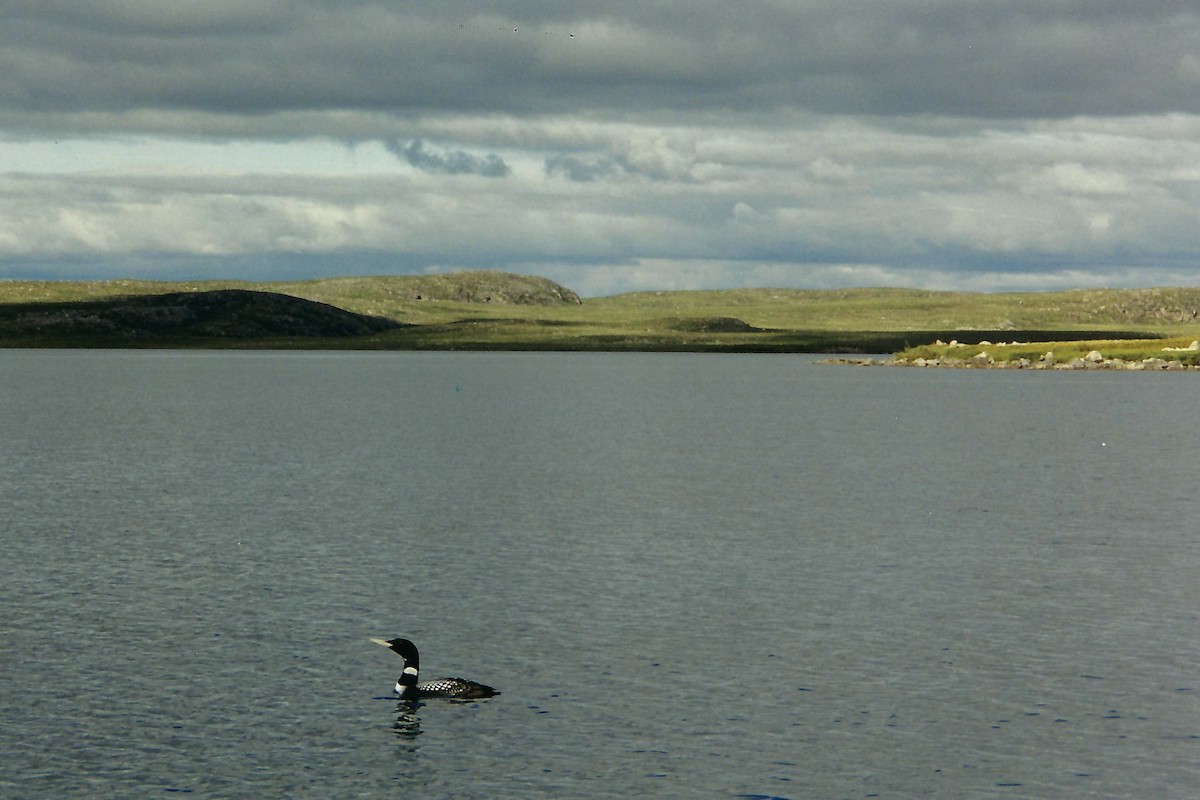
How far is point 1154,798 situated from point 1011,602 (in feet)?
41.5

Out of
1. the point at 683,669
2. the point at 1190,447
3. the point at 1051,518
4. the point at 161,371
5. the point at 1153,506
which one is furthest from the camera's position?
the point at 161,371

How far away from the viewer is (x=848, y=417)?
10019 centimetres

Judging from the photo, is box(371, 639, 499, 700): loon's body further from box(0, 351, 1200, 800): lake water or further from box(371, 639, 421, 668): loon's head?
box(0, 351, 1200, 800): lake water

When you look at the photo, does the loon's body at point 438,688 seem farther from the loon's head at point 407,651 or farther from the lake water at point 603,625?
the lake water at point 603,625

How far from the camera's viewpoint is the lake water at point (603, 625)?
65.7ft

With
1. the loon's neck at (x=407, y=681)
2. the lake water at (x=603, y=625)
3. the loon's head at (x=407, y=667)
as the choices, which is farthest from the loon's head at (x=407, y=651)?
the lake water at (x=603, y=625)

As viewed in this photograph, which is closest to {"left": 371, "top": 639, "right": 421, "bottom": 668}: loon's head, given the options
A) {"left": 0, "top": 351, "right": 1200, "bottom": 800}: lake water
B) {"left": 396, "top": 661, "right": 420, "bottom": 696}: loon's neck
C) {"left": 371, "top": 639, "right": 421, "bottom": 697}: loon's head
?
{"left": 371, "top": 639, "right": 421, "bottom": 697}: loon's head

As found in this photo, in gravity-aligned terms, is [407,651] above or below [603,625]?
above

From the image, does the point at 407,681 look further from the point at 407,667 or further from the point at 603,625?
the point at 603,625

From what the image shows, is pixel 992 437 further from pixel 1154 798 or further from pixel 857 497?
pixel 1154 798

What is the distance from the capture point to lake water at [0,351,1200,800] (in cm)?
2003

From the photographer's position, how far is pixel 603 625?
28.3m

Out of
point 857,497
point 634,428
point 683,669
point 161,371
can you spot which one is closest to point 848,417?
point 634,428

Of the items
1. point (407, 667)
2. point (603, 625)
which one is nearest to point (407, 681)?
point (407, 667)
